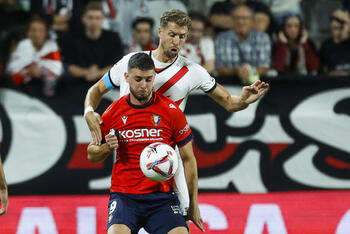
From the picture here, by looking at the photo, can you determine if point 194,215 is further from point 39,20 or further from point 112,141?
point 39,20

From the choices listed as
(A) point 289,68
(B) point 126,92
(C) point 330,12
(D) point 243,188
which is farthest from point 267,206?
(C) point 330,12

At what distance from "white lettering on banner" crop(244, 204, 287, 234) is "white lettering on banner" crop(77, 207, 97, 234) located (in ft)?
6.03

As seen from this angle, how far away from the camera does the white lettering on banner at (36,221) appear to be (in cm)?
766

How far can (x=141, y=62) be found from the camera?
17.5 feet

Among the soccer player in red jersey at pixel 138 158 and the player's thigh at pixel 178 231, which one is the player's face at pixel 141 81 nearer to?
the soccer player in red jersey at pixel 138 158

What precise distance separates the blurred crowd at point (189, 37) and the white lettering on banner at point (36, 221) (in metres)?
1.51

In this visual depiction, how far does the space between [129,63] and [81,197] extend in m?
3.08

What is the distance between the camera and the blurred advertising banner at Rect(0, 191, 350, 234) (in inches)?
303

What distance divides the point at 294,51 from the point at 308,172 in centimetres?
196

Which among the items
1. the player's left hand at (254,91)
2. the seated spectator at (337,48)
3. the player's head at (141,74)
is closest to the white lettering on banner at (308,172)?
the seated spectator at (337,48)

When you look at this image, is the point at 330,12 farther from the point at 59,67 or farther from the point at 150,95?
the point at 150,95

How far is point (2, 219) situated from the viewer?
777cm

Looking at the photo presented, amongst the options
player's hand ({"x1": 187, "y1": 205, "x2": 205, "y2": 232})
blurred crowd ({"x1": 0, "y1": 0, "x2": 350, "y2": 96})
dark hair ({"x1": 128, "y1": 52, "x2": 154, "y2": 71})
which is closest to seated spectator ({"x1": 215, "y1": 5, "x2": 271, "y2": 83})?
blurred crowd ({"x1": 0, "y1": 0, "x2": 350, "y2": 96})

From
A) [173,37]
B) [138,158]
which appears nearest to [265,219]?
[138,158]
